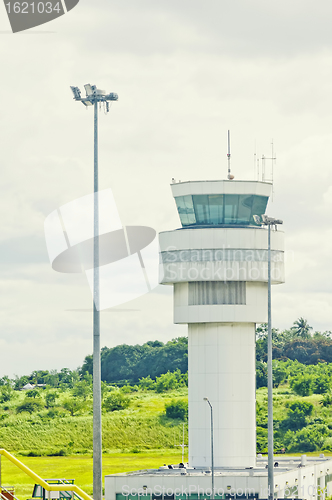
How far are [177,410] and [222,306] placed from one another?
68.9 m

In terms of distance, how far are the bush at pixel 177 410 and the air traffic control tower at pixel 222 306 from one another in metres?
65.6

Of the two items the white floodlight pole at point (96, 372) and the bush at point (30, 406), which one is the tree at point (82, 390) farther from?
the white floodlight pole at point (96, 372)

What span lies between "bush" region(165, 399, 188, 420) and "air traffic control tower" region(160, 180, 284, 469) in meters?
65.6

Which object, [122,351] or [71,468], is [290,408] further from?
[122,351]

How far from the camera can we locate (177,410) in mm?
120375

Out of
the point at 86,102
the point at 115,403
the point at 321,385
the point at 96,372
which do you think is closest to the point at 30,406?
the point at 115,403

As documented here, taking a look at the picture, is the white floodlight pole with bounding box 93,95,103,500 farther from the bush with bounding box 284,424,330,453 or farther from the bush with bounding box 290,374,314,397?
the bush with bounding box 290,374,314,397

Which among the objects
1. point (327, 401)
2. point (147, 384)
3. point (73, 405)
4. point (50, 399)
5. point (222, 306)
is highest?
point (222, 306)

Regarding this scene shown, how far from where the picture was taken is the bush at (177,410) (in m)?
120

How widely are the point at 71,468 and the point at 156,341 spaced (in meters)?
75.8

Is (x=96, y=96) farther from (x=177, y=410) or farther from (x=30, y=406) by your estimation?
(x=30, y=406)

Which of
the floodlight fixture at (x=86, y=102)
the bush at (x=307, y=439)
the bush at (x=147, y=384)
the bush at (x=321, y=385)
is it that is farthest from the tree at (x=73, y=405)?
the floodlight fixture at (x=86, y=102)

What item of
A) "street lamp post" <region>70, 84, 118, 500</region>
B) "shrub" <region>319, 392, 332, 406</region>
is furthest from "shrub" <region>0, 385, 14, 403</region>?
"street lamp post" <region>70, 84, 118, 500</region>

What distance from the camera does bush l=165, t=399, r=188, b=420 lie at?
393 feet
